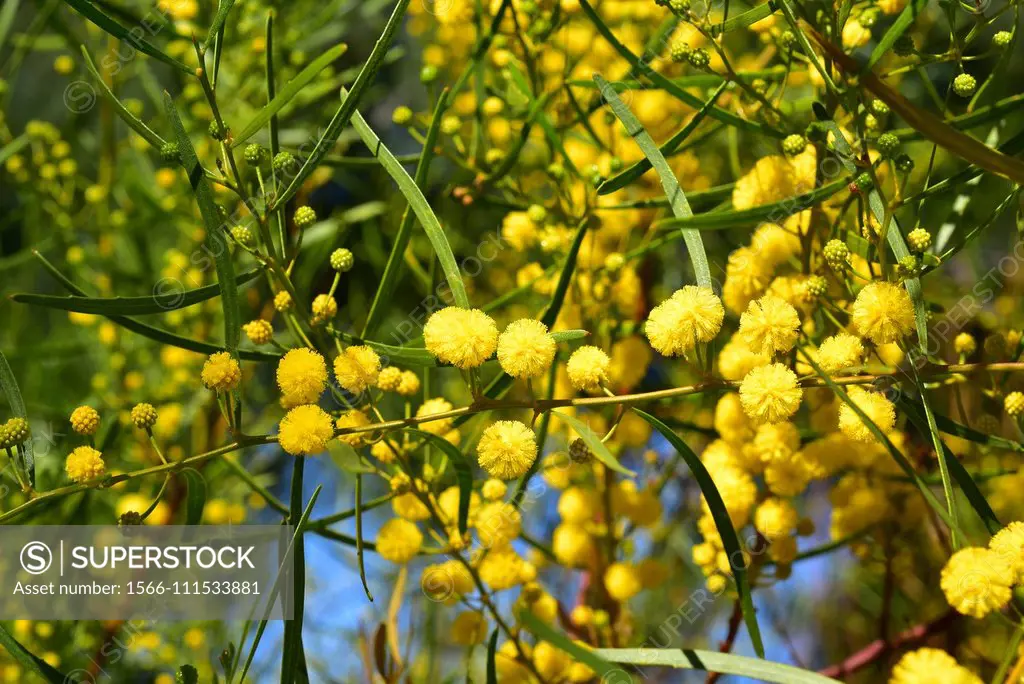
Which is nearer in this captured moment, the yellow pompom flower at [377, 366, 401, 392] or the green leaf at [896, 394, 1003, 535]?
the green leaf at [896, 394, 1003, 535]

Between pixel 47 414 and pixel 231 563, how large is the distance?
388mm

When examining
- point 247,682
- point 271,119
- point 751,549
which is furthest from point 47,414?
point 751,549

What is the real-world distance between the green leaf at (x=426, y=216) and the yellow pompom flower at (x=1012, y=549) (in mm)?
397

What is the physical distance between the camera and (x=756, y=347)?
655 millimetres

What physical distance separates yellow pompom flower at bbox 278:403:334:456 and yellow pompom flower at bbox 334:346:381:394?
0.10ft

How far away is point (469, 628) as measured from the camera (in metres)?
0.95

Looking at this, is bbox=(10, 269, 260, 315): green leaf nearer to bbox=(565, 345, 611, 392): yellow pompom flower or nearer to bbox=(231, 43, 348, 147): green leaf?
bbox=(231, 43, 348, 147): green leaf

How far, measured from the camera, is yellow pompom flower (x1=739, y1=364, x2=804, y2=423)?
632mm

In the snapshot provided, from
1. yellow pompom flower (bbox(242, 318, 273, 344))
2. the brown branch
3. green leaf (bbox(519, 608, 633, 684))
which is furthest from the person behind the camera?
the brown branch

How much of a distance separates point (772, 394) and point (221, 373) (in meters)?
0.40

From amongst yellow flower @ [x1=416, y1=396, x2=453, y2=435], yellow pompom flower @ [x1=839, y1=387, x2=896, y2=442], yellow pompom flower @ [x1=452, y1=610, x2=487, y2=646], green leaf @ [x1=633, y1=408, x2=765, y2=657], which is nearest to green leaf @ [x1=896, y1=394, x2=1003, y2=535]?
yellow pompom flower @ [x1=839, y1=387, x2=896, y2=442]

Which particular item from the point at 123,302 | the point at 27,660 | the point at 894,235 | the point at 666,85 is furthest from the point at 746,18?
the point at 27,660

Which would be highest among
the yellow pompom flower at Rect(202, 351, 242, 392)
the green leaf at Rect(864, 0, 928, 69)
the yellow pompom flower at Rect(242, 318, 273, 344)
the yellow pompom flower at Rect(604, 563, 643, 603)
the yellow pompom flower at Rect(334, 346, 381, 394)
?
the green leaf at Rect(864, 0, 928, 69)

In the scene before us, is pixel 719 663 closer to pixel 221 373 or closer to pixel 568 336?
pixel 568 336
